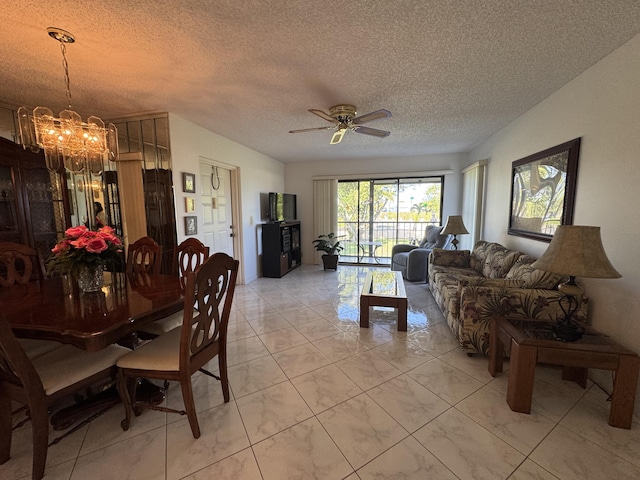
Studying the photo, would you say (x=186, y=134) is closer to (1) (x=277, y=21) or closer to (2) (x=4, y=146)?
(2) (x=4, y=146)

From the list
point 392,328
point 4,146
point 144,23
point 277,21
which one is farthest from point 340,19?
point 4,146

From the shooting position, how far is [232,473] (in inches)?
50.7

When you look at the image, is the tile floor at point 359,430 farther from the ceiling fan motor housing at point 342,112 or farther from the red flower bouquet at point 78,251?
the ceiling fan motor housing at point 342,112

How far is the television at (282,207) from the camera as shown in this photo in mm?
5098

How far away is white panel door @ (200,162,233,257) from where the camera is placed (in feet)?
12.7

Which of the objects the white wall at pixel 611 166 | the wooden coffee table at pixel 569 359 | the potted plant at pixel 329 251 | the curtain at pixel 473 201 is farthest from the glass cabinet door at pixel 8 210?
the curtain at pixel 473 201

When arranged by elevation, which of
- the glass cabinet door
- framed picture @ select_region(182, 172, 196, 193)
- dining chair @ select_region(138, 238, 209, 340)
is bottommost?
dining chair @ select_region(138, 238, 209, 340)

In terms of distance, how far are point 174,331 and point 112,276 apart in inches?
37.6

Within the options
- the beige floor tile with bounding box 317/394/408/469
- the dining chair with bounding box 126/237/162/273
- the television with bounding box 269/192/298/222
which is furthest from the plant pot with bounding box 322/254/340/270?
the beige floor tile with bounding box 317/394/408/469

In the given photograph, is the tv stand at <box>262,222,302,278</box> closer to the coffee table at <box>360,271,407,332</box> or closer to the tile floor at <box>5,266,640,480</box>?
the coffee table at <box>360,271,407,332</box>

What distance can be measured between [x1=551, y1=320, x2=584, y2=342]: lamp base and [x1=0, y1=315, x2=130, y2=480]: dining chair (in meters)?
2.72

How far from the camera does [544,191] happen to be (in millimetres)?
2711

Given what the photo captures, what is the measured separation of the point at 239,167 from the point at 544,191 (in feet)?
13.3

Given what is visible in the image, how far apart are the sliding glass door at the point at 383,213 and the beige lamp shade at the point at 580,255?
13.6 feet
